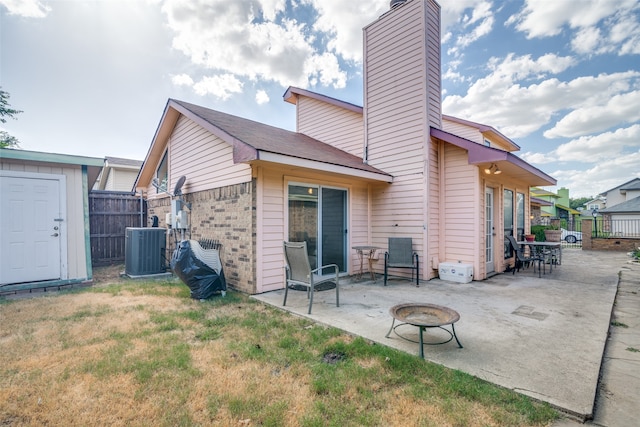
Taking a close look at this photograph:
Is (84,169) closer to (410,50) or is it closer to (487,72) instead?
(410,50)

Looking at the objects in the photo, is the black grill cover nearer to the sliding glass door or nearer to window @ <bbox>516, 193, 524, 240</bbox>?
the sliding glass door

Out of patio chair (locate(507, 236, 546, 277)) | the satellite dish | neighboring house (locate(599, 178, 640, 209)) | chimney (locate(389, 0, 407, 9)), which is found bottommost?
patio chair (locate(507, 236, 546, 277))

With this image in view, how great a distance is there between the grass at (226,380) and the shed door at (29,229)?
7.43 feet

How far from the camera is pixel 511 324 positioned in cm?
346

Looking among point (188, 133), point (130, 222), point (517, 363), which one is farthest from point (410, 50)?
point (130, 222)

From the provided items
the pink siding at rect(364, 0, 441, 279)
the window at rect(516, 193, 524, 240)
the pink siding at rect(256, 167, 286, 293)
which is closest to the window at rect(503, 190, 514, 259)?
the window at rect(516, 193, 524, 240)

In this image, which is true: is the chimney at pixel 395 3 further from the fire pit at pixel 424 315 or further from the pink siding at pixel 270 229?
the fire pit at pixel 424 315

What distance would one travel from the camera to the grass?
1860 millimetres

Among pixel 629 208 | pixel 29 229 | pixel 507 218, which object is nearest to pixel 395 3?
pixel 507 218

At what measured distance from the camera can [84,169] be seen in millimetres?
5941

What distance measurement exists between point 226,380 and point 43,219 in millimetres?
5762

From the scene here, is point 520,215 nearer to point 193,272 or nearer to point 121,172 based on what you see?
point 193,272

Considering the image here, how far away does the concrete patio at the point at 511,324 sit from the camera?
2248 mm

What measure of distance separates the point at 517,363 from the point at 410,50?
21.7ft
